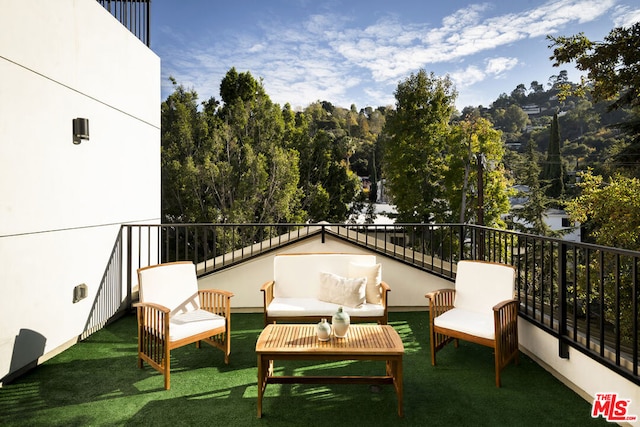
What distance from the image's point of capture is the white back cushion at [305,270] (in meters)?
4.38

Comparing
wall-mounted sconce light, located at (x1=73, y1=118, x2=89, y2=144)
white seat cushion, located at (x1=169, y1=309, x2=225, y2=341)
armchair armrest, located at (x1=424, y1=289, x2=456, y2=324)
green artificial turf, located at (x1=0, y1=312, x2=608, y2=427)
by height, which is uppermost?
wall-mounted sconce light, located at (x1=73, y1=118, x2=89, y2=144)

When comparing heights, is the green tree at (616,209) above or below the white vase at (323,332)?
above

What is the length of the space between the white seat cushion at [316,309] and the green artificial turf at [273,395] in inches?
18.4

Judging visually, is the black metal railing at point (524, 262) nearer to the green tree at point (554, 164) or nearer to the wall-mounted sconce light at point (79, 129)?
the wall-mounted sconce light at point (79, 129)

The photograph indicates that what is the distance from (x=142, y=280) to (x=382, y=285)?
2.26 metres

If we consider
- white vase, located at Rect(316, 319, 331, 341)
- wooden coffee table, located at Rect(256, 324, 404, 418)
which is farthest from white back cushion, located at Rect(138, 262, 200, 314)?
white vase, located at Rect(316, 319, 331, 341)

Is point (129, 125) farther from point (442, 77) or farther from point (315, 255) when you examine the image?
point (442, 77)

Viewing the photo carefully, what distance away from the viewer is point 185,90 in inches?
726

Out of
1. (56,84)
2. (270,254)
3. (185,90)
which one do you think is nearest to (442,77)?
(185,90)

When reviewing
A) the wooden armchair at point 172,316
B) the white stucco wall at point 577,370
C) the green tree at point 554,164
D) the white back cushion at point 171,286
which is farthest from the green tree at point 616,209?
the green tree at point 554,164

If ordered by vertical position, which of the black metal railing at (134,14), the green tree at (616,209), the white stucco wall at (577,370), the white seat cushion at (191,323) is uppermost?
the black metal railing at (134,14)

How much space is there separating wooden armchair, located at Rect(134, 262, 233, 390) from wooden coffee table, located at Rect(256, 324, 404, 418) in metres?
0.66

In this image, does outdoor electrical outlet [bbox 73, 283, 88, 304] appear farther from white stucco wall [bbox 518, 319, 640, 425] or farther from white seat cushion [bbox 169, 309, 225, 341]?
white stucco wall [bbox 518, 319, 640, 425]

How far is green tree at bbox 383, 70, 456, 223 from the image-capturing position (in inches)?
761
